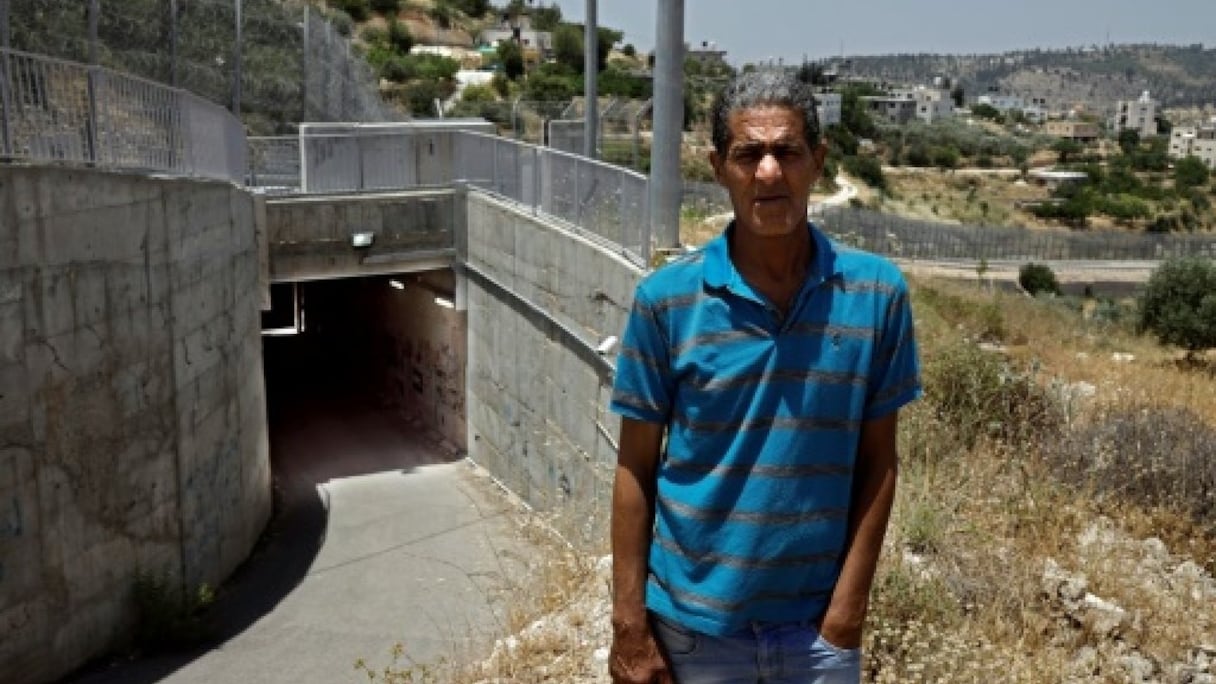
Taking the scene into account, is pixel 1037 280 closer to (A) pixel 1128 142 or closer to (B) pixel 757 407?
(B) pixel 757 407

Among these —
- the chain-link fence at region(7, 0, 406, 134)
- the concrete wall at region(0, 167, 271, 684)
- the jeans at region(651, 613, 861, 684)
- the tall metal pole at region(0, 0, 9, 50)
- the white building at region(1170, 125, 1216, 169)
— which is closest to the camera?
the jeans at region(651, 613, 861, 684)

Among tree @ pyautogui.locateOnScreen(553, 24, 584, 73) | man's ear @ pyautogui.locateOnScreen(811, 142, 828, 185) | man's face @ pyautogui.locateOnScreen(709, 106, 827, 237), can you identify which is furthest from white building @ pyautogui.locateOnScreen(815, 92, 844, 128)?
tree @ pyautogui.locateOnScreen(553, 24, 584, 73)

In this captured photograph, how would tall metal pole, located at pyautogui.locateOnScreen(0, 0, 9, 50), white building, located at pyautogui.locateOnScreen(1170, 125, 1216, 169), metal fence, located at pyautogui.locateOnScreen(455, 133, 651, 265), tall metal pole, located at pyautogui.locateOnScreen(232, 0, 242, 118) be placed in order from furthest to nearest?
white building, located at pyautogui.locateOnScreen(1170, 125, 1216, 169) < tall metal pole, located at pyautogui.locateOnScreen(232, 0, 242, 118) < metal fence, located at pyautogui.locateOnScreen(455, 133, 651, 265) < tall metal pole, located at pyautogui.locateOnScreen(0, 0, 9, 50)

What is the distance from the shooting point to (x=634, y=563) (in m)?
2.74

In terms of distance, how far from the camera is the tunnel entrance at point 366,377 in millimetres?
18156

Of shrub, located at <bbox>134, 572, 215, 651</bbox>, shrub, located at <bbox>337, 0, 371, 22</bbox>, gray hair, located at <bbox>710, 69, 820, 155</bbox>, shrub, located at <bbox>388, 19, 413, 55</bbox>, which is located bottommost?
shrub, located at <bbox>134, 572, 215, 651</bbox>

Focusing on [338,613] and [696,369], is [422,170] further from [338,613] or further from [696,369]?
[696,369]

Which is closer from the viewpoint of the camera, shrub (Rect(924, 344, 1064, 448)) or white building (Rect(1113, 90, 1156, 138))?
shrub (Rect(924, 344, 1064, 448))

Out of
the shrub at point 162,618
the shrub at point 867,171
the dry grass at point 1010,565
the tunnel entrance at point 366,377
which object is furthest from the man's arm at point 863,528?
the shrub at point 867,171

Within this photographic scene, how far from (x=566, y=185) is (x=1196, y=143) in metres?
155

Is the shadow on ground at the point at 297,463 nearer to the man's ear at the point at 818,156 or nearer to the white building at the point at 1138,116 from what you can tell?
the man's ear at the point at 818,156

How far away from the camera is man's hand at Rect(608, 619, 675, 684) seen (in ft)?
8.91

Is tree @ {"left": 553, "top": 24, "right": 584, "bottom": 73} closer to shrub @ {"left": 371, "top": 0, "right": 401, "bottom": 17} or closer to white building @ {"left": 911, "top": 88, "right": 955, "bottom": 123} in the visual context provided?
shrub @ {"left": 371, "top": 0, "right": 401, "bottom": 17}

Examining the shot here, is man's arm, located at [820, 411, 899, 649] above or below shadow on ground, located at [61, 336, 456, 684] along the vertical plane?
above
